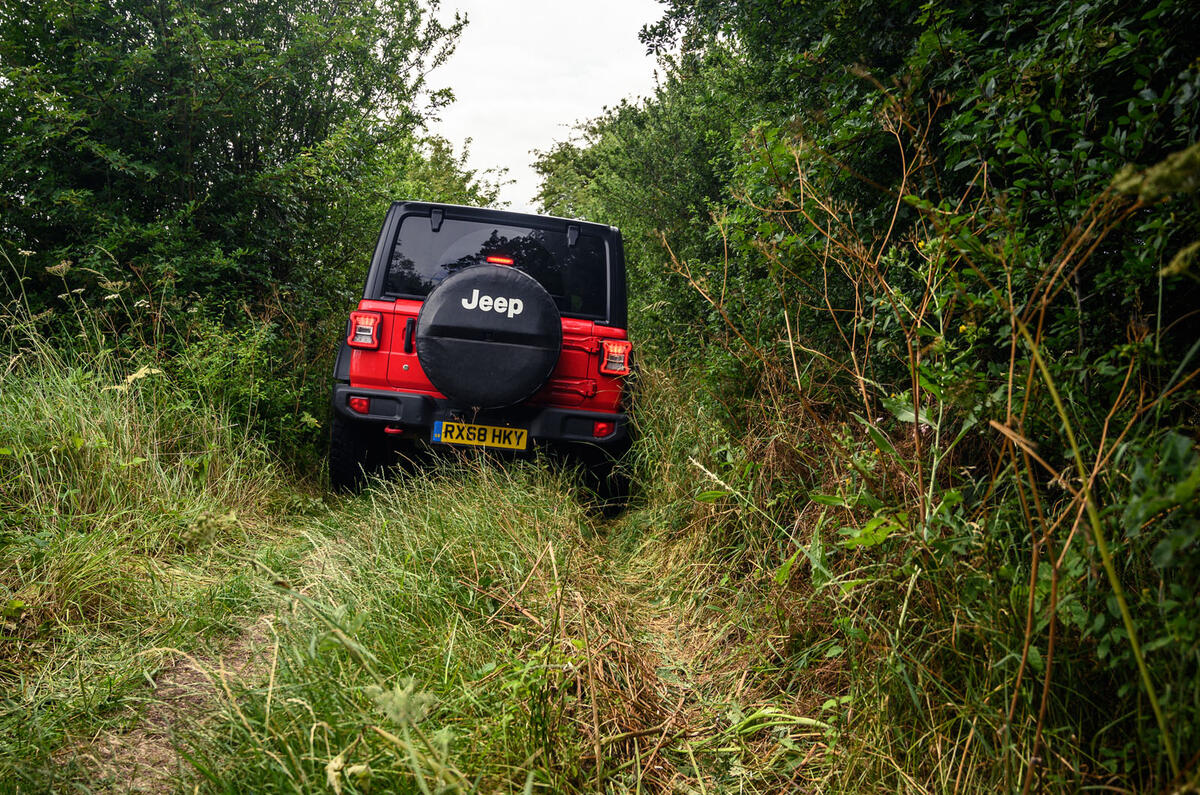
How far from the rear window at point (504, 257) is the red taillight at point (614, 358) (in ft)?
0.78

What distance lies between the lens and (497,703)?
167 cm

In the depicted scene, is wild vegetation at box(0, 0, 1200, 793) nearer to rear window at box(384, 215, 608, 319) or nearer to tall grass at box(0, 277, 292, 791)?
tall grass at box(0, 277, 292, 791)

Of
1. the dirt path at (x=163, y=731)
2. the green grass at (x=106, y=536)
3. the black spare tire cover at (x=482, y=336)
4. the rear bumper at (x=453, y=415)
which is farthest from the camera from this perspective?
the rear bumper at (x=453, y=415)

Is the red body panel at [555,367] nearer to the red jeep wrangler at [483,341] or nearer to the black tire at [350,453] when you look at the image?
the red jeep wrangler at [483,341]

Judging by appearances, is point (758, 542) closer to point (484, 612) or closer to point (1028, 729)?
point (484, 612)

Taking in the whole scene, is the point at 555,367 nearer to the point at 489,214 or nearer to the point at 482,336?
the point at 482,336

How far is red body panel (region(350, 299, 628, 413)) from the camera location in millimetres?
3902

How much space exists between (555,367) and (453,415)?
664 millimetres

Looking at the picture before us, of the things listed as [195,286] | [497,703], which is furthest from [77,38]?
[497,703]

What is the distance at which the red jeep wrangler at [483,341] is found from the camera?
12.1 feet

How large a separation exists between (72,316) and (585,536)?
160 inches

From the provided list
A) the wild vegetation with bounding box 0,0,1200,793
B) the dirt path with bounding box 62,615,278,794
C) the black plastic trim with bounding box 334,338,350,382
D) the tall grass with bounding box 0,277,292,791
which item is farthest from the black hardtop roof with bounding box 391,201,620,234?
the dirt path with bounding box 62,615,278,794

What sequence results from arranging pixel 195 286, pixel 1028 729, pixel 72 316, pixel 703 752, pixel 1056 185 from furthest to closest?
pixel 195 286 < pixel 72 316 < pixel 703 752 < pixel 1056 185 < pixel 1028 729

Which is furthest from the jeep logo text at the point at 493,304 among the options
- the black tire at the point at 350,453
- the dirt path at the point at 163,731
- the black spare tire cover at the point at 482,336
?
the dirt path at the point at 163,731
